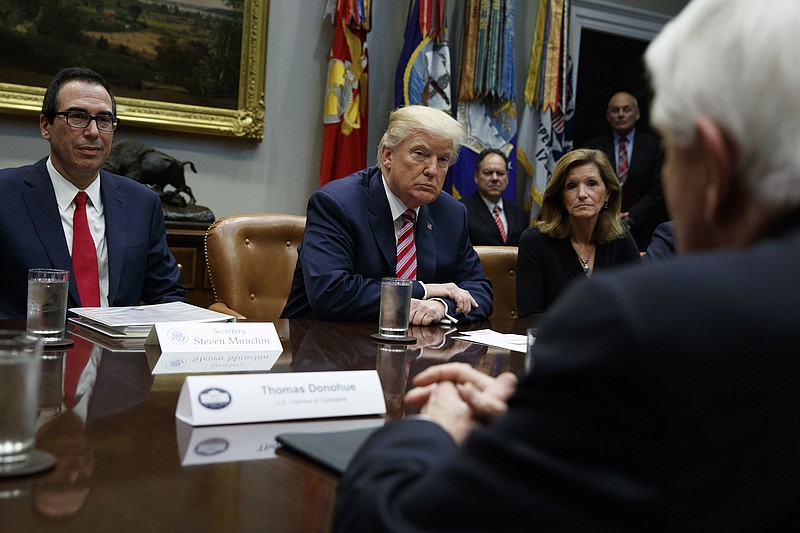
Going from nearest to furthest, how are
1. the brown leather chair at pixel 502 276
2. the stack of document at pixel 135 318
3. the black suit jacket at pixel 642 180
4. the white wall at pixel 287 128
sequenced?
the stack of document at pixel 135 318 → the brown leather chair at pixel 502 276 → the white wall at pixel 287 128 → the black suit jacket at pixel 642 180

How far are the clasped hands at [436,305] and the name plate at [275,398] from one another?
1.12m

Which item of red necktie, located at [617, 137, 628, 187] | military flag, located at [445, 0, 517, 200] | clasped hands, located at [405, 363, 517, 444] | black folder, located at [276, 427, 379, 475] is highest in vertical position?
military flag, located at [445, 0, 517, 200]

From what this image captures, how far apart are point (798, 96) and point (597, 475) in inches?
12.1

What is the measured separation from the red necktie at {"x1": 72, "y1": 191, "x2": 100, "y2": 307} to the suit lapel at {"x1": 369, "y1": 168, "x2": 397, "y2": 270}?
90cm

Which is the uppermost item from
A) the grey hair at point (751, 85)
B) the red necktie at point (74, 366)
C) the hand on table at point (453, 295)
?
the grey hair at point (751, 85)

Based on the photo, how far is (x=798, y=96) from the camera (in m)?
0.61

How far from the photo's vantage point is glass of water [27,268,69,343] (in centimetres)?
176

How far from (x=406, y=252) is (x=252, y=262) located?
1.88 ft

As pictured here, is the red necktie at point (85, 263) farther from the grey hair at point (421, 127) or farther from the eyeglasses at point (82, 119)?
the grey hair at point (421, 127)

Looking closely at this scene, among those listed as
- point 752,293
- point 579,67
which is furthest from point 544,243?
point 579,67

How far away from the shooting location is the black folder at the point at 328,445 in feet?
3.29

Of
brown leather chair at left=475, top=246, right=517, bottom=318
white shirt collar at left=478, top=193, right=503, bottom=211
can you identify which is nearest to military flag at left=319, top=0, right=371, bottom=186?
white shirt collar at left=478, top=193, right=503, bottom=211

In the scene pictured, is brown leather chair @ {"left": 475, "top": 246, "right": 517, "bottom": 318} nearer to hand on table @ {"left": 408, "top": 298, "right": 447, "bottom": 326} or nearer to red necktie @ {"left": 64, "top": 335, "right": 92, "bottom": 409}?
hand on table @ {"left": 408, "top": 298, "right": 447, "bottom": 326}

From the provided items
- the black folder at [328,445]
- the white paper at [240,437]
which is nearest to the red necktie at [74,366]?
the white paper at [240,437]
